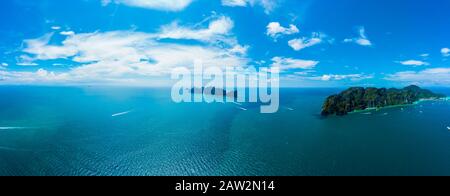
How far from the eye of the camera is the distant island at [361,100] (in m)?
59.4

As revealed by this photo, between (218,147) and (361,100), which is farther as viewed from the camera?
(361,100)

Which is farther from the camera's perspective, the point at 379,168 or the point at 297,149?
the point at 297,149

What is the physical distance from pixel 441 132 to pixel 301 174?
3867cm

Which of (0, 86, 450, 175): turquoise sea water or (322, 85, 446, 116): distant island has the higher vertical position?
(322, 85, 446, 116): distant island

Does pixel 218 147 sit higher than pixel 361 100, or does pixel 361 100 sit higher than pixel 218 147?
pixel 361 100

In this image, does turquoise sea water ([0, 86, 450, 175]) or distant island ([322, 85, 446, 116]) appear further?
distant island ([322, 85, 446, 116])

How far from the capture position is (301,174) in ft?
75.7

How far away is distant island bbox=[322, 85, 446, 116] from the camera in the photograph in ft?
195

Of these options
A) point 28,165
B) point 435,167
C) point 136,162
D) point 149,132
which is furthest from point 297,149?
point 28,165

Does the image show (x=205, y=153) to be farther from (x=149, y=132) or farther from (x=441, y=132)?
(x=441, y=132)

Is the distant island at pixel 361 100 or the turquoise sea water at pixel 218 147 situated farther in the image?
the distant island at pixel 361 100

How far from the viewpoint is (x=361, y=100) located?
234ft

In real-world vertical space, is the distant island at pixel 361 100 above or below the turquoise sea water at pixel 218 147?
above
